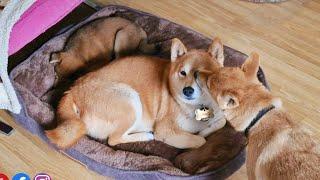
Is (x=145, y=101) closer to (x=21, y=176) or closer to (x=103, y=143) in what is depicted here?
(x=103, y=143)

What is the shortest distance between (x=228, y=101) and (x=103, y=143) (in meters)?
0.74

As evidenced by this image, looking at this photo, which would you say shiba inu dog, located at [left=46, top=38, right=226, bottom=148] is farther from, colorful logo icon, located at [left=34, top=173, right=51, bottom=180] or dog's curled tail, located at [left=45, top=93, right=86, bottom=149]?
colorful logo icon, located at [left=34, top=173, right=51, bottom=180]

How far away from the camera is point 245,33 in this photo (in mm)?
2787

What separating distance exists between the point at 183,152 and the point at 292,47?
1143 millimetres

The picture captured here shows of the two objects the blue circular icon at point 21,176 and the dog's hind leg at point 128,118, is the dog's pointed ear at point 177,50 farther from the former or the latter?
the blue circular icon at point 21,176

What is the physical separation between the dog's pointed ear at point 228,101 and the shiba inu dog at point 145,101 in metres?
0.26

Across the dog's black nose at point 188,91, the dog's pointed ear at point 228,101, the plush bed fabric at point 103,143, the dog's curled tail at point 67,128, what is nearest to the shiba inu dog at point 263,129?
the dog's pointed ear at point 228,101

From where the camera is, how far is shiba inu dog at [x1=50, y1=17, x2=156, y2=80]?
7.63ft

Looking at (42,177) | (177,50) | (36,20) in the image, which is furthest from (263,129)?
(36,20)

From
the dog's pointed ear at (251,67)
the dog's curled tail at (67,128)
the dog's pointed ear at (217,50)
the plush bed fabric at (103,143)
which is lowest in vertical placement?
the plush bed fabric at (103,143)

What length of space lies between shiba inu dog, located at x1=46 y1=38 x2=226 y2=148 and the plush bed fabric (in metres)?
0.07

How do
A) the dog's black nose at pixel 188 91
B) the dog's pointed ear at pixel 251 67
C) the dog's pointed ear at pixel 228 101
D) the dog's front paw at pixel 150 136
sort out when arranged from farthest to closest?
the dog's front paw at pixel 150 136 → the dog's black nose at pixel 188 91 → the dog's pointed ear at pixel 251 67 → the dog's pointed ear at pixel 228 101

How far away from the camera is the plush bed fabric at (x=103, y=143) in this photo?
1.90 m

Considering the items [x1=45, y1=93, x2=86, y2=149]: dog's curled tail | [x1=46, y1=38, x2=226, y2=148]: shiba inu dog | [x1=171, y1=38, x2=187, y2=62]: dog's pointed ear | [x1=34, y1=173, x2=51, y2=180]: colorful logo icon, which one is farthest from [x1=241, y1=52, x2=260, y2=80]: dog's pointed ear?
[x1=34, y1=173, x2=51, y2=180]: colorful logo icon
